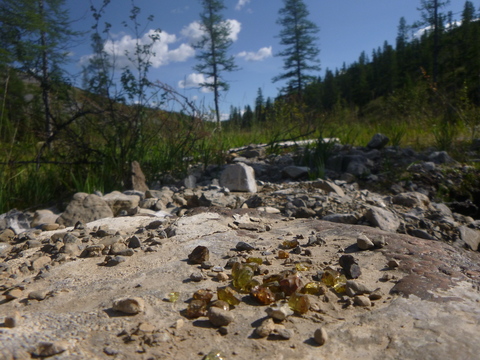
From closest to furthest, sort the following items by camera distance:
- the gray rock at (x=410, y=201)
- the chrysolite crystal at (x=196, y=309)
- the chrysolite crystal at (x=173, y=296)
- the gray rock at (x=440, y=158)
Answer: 1. the chrysolite crystal at (x=196, y=309)
2. the chrysolite crystal at (x=173, y=296)
3. the gray rock at (x=410, y=201)
4. the gray rock at (x=440, y=158)

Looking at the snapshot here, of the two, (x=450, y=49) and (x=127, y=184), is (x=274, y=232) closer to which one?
(x=127, y=184)

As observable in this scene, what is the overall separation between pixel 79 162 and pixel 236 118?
3.90 metres

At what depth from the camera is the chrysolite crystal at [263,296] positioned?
1.23m

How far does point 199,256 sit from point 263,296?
1.39 ft

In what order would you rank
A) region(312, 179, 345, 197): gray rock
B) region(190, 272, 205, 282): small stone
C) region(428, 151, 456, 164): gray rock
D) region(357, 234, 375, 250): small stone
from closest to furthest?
region(190, 272, 205, 282): small stone, region(357, 234, 375, 250): small stone, region(312, 179, 345, 197): gray rock, region(428, 151, 456, 164): gray rock

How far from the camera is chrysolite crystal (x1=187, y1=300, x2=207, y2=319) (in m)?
1.14

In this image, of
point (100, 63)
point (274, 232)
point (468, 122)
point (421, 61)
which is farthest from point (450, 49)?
point (274, 232)

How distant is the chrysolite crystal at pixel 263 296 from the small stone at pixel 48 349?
56cm

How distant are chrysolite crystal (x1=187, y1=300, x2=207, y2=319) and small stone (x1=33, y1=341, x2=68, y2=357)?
337 millimetres

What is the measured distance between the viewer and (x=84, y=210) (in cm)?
252

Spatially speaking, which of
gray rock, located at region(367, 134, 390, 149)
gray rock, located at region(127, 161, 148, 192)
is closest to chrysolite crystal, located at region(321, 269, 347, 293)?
gray rock, located at region(127, 161, 148, 192)

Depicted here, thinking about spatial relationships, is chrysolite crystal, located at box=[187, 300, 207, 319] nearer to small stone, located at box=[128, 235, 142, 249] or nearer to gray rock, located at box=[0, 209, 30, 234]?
small stone, located at box=[128, 235, 142, 249]

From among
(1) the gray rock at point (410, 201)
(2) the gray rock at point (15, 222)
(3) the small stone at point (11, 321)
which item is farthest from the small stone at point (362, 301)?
(2) the gray rock at point (15, 222)

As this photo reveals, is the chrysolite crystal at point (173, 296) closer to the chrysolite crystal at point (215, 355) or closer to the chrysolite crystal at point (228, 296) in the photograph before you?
the chrysolite crystal at point (228, 296)
